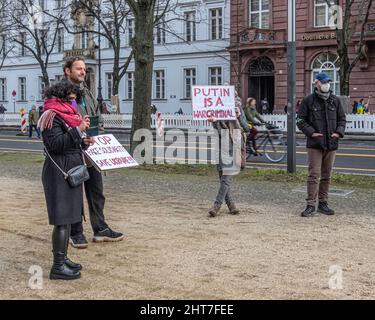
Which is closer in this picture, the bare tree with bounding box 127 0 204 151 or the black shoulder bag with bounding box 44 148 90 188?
the black shoulder bag with bounding box 44 148 90 188

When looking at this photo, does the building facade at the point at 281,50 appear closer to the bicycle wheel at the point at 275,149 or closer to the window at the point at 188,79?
the window at the point at 188,79

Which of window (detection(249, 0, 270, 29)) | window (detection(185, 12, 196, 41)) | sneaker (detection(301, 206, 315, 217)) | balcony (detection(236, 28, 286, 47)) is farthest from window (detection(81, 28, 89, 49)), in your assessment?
sneaker (detection(301, 206, 315, 217))

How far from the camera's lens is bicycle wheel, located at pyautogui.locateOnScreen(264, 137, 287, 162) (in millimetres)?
18375

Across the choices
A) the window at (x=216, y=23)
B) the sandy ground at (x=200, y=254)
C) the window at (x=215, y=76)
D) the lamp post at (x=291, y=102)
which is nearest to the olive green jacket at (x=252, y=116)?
the lamp post at (x=291, y=102)

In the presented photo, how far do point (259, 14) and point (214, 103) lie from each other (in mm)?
33004

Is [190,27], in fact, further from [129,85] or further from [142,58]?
[142,58]

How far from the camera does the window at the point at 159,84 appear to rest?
4716 cm

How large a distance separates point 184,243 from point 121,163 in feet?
3.75

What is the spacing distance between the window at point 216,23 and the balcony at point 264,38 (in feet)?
12.9

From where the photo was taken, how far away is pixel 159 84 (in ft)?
156

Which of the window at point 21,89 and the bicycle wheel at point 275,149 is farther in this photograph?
the window at point 21,89

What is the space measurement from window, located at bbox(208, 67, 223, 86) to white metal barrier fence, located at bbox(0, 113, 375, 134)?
26.4ft

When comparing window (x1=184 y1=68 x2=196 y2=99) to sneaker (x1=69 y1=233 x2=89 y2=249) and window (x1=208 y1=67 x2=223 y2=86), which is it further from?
sneaker (x1=69 y1=233 x2=89 y2=249)

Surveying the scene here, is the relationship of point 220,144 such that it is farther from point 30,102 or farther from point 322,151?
point 30,102
